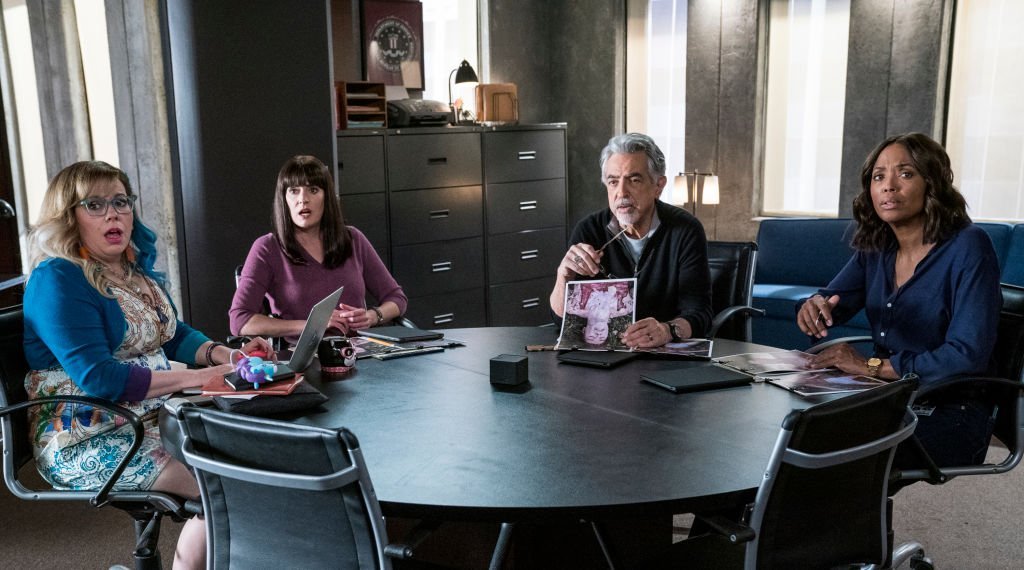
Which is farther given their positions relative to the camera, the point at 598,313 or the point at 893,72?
the point at 893,72

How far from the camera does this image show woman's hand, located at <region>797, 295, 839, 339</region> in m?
2.88

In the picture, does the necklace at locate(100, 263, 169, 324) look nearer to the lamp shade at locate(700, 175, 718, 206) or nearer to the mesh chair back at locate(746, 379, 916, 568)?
the mesh chair back at locate(746, 379, 916, 568)

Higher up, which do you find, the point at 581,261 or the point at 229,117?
the point at 229,117

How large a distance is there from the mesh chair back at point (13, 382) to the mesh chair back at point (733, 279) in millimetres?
2468

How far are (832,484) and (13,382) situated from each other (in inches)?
82.2

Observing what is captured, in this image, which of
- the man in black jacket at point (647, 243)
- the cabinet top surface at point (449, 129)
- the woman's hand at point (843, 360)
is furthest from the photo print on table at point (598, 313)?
the cabinet top surface at point (449, 129)

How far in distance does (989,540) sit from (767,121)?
4014mm

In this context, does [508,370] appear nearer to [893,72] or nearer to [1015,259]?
[1015,259]

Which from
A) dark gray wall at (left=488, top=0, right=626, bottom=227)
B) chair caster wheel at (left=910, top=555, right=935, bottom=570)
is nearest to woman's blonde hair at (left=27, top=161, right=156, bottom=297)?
chair caster wheel at (left=910, top=555, right=935, bottom=570)

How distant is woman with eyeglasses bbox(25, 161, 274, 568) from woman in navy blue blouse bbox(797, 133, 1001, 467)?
187 cm

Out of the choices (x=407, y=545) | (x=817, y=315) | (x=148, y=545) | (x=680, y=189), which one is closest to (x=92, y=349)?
(x=148, y=545)

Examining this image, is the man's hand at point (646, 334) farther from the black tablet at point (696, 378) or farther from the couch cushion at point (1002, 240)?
the couch cushion at point (1002, 240)

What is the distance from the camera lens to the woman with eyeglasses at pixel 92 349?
237cm

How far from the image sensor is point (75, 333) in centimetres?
237
